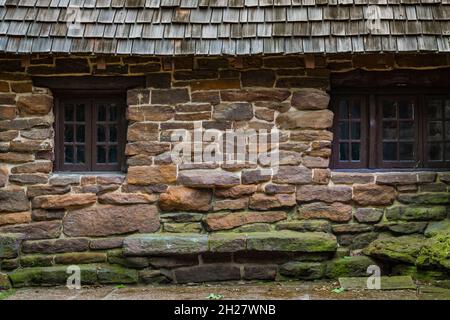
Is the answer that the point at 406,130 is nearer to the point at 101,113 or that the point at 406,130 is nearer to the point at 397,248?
the point at 397,248

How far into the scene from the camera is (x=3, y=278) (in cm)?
646

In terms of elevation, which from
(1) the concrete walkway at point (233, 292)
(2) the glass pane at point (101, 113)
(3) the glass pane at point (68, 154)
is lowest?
(1) the concrete walkway at point (233, 292)

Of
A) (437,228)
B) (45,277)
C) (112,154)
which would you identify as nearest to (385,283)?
(437,228)

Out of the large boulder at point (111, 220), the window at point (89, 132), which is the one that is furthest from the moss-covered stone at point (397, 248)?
the window at point (89, 132)

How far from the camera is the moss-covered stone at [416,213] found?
6586 mm

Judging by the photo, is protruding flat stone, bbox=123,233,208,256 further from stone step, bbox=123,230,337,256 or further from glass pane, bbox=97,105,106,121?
glass pane, bbox=97,105,106,121

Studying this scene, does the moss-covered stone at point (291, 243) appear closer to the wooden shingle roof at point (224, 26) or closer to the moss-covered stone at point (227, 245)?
the moss-covered stone at point (227, 245)

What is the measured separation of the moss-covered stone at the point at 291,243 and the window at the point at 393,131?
1022 millimetres

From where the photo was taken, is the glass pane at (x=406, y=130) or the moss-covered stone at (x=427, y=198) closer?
the moss-covered stone at (x=427, y=198)

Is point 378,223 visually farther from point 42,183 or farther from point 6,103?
point 6,103

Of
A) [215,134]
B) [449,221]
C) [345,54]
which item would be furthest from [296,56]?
[449,221]

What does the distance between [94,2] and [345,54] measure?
2.89 m

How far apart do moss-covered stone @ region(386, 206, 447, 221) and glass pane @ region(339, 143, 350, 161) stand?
0.80 meters

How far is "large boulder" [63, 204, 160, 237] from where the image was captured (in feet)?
21.6
